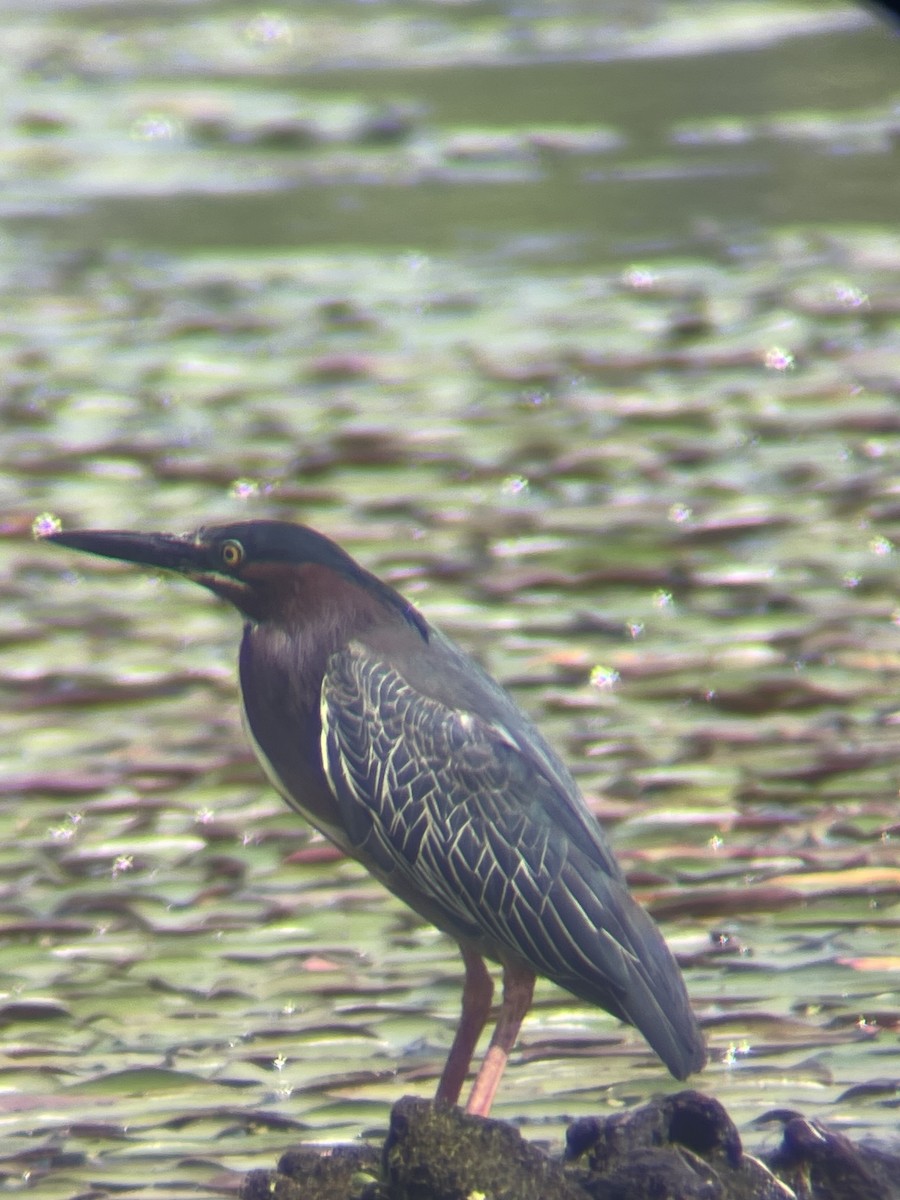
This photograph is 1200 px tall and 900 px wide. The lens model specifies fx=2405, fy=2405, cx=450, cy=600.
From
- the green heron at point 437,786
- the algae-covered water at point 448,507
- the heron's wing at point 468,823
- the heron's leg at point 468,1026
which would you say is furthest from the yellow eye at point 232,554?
the algae-covered water at point 448,507

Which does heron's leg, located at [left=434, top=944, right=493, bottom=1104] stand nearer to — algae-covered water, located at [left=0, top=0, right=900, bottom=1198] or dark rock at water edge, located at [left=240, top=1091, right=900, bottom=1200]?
algae-covered water, located at [left=0, top=0, right=900, bottom=1198]

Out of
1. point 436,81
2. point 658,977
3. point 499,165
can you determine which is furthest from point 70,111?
point 658,977

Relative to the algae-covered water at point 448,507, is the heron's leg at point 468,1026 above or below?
above

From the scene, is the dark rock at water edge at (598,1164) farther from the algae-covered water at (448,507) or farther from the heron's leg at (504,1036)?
the algae-covered water at (448,507)

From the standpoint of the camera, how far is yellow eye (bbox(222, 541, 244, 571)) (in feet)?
12.1

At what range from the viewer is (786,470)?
7250 millimetres

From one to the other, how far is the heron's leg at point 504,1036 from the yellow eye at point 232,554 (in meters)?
0.74

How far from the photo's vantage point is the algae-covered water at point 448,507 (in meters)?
4.07

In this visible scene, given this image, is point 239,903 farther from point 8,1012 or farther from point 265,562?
point 265,562

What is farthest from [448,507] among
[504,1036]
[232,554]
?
[504,1036]

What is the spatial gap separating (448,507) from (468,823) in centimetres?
354

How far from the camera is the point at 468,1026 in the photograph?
11.8 feet

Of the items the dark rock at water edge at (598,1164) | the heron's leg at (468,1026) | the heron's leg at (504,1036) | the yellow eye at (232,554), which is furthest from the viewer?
the yellow eye at (232,554)

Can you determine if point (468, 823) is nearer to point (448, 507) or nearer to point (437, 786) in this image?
point (437, 786)
